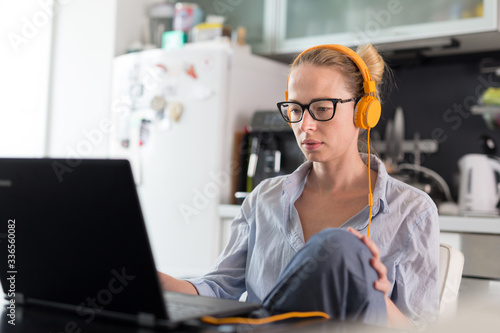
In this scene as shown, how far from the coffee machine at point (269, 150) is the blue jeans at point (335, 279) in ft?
5.73

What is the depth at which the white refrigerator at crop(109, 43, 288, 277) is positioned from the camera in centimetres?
269

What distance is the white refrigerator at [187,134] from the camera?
269cm

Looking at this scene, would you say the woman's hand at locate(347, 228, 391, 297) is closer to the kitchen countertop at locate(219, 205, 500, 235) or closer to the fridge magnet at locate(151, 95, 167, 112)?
the kitchen countertop at locate(219, 205, 500, 235)

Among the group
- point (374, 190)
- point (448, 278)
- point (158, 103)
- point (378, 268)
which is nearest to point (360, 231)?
point (374, 190)

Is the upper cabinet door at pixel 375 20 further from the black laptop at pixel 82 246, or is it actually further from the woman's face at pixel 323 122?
the black laptop at pixel 82 246

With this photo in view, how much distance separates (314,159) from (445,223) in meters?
0.96

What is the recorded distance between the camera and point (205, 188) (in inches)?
106

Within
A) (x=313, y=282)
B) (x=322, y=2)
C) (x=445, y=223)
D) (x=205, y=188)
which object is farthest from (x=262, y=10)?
(x=313, y=282)

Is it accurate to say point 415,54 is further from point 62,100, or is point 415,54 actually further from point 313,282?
point 313,282

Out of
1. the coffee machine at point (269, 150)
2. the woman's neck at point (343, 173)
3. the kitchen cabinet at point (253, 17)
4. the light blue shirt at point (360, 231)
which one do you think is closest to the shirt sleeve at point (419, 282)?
the light blue shirt at point (360, 231)

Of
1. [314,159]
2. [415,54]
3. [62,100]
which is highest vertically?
[415,54]

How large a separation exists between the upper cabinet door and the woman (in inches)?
46.1

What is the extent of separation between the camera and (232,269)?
1358 millimetres

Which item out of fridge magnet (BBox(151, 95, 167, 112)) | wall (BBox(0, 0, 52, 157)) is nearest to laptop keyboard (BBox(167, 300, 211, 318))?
fridge magnet (BBox(151, 95, 167, 112))
